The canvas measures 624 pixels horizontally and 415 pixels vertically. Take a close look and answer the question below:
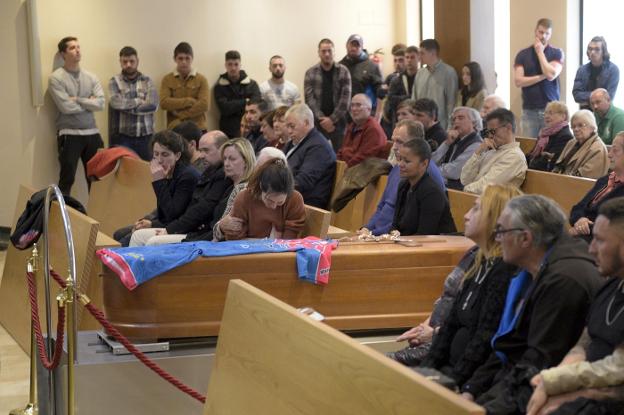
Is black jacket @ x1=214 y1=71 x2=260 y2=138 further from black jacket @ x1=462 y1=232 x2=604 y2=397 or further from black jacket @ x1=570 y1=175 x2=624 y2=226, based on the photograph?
black jacket @ x1=462 y1=232 x2=604 y2=397

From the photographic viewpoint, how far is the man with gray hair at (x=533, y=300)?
3.12 m

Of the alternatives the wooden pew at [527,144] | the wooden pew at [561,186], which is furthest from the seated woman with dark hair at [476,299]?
the wooden pew at [527,144]

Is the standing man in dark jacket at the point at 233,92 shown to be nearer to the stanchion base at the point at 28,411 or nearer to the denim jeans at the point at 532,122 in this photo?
the denim jeans at the point at 532,122

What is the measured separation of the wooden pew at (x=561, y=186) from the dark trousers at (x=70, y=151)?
199 inches

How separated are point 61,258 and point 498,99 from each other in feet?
14.5

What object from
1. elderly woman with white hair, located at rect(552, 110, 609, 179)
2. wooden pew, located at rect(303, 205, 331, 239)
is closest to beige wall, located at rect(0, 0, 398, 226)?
elderly woman with white hair, located at rect(552, 110, 609, 179)

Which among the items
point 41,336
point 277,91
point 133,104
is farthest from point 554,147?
point 41,336

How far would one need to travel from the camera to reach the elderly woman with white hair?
7145 mm

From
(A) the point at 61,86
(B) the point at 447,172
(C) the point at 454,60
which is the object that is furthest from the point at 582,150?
(A) the point at 61,86

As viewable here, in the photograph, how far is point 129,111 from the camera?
34.2ft

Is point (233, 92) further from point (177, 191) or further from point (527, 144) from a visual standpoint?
point (177, 191)

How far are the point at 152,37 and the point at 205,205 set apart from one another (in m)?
5.13

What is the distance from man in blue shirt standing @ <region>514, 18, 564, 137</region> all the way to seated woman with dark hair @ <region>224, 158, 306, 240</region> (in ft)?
17.2

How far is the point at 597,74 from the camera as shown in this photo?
9.60 m
